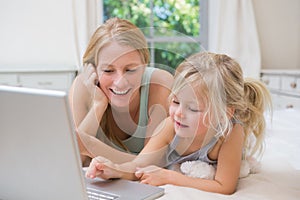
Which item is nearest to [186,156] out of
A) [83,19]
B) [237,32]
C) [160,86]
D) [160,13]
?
[160,86]

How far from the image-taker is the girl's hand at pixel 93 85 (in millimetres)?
1096

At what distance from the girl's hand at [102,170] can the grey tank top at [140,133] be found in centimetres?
10

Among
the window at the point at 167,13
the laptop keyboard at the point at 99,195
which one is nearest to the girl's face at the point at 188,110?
the laptop keyboard at the point at 99,195

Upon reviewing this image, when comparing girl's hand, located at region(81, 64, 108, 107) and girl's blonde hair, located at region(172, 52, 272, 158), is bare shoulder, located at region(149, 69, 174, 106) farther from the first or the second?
girl's hand, located at region(81, 64, 108, 107)

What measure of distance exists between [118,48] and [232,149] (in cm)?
39

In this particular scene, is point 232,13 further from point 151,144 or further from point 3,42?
point 151,144

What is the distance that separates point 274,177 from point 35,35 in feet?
9.63

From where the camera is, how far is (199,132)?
105 cm

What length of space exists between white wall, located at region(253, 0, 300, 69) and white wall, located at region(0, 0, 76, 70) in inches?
68.1

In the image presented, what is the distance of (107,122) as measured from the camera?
3.67 ft

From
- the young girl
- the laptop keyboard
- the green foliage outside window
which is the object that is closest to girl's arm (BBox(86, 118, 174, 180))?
the young girl

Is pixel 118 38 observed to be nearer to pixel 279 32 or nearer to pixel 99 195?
pixel 99 195

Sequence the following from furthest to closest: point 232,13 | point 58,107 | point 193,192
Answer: point 232,13 < point 193,192 < point 58,107

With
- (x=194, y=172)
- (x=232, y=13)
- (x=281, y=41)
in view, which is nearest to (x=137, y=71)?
(x=194, y=172)
